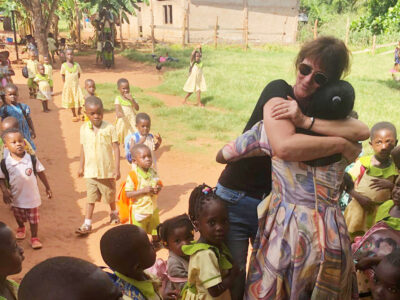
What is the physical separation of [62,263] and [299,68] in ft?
4.14

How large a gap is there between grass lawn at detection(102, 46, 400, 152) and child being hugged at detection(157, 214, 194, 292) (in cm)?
249

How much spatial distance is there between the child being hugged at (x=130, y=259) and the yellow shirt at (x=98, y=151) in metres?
2.58

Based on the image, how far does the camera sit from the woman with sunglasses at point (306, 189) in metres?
1.72

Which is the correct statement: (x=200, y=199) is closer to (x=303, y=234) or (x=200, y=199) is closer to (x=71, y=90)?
(x=303, y=234)

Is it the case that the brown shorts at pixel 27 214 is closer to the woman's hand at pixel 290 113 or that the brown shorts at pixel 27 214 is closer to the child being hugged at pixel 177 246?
the child being hugged at pixel 177 246

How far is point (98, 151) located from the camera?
15.1ft

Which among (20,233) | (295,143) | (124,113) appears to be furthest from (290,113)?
(124,113)

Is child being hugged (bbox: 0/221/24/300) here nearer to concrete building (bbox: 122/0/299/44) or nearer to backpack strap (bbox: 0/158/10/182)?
backpack strap (bbox: 0/158/10/182)

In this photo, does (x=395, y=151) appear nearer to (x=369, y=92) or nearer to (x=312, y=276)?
(x=312, y=276)

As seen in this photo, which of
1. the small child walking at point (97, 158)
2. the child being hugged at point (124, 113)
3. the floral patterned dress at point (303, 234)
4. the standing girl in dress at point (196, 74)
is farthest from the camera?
the standing girl in dress at point (196, 74)

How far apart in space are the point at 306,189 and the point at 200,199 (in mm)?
688

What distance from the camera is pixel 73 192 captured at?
5734 mm

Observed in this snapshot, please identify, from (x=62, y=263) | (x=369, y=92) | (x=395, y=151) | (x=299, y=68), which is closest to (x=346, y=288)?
(x=299, y=68)

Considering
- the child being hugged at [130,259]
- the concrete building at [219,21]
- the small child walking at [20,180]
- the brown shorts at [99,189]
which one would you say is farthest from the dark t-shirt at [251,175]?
the concrete building at [219,21]
